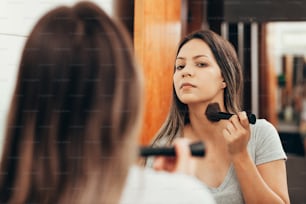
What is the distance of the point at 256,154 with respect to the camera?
0.74 metres

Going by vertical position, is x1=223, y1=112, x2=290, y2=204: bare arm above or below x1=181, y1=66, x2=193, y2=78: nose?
below

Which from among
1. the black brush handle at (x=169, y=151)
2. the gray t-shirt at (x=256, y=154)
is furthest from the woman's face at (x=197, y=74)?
the black brush handle at (x=169, y=151)

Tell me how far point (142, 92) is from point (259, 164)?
420mm

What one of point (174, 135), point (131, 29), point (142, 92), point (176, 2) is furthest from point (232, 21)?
point (142, 92)

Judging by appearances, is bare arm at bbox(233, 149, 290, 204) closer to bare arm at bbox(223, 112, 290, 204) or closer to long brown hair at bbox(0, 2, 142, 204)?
bare arm at bbox(223, 112, 290, 204)

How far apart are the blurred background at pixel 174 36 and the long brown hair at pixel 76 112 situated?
116 mm

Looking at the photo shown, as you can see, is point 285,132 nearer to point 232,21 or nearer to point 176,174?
point 232,21

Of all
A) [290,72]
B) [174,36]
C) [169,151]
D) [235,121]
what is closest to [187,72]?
[235,121]

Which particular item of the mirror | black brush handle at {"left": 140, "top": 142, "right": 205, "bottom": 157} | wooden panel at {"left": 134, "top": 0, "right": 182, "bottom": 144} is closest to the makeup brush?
wooden panel at {"left": 134, "top": 0, "right": 182, "bottom": 144}

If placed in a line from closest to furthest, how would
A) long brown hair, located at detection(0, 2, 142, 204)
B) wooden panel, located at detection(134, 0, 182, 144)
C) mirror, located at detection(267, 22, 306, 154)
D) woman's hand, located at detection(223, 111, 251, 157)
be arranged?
long brown hair, located at detection(0, 2, 142, 204), woman's hand, located at detection(223, 111, 251, 157), wooden panel, located at detection(134, 0, 182, 144), mirror, located at detection(267, 22, 306, 154)

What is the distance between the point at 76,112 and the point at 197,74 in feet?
1.28

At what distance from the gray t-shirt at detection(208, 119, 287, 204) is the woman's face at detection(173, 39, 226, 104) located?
0.11m

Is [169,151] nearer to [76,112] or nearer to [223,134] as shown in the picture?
[76,112]

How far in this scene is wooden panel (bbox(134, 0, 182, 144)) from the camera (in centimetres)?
87
